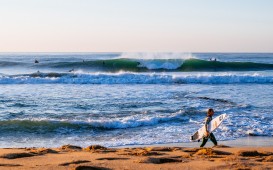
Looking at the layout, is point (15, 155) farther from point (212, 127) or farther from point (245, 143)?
point (245, 143)

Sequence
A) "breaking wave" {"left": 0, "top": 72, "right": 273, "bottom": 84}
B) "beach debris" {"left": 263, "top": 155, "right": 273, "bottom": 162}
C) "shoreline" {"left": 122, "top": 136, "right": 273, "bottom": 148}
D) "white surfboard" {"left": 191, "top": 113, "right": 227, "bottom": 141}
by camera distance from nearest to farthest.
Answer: "beach debris" {"left": 263, "top": 155, "right": 273, "bottom": 162}
"white surfboard" {"left": 191, "top": 113, "right": 227, "bottom": 141}
"shoreline" {"left": 122, "top": 136, "right": 273, "bottom": 148}
"breaking wave" {"left": 0, "top": 72, "right": 273, "bottom": 84}

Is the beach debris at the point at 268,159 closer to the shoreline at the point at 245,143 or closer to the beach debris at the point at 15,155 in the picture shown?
the shoreline at the point at 245,143

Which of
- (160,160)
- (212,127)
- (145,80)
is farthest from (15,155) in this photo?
(145,80)

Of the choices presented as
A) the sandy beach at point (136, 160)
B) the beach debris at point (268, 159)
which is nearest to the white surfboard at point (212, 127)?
the sandy beach at point (136, 160)

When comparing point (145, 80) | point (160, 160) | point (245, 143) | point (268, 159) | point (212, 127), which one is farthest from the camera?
point (145, 80)

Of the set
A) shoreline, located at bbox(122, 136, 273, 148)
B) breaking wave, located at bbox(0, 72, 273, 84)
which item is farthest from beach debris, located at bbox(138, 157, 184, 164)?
breaking wave, located at bbox(0, 72, 273, 84)

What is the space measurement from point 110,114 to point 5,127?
3.61m

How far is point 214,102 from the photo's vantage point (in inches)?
670

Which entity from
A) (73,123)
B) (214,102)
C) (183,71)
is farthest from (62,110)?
(183,71)

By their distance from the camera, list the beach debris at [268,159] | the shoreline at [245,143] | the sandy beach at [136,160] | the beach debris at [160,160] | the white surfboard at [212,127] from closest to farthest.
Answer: the sandy beach at [136,160], the beach debris at [160,160], the beach debris at [268,159], the white surfboard at [212,127], the shoreline at [245,143]

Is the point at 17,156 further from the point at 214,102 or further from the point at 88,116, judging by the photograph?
the point at 214,102

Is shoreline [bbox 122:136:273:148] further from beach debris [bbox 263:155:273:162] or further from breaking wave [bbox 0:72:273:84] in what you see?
breaking wave [bbox 0:72:273:84]

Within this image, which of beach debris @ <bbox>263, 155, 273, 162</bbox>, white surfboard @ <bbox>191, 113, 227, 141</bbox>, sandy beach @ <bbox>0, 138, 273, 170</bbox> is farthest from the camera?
white surfboard @ <bbox>191, 113, 227, 141</bbox>

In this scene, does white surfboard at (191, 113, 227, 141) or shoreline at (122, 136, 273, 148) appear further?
shoreline at (122, 136, 273, 148)
